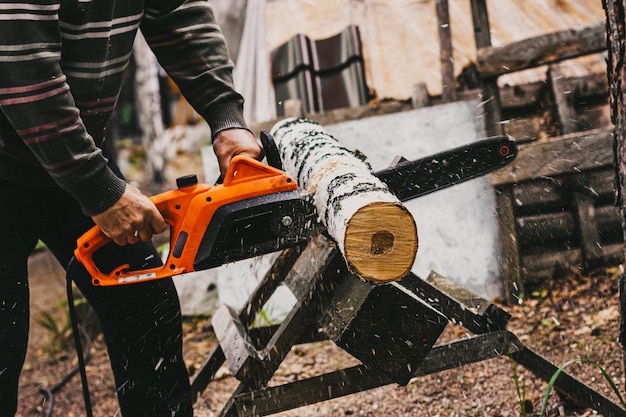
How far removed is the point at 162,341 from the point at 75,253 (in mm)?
440

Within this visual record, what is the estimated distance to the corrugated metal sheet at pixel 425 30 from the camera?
15.3 feet

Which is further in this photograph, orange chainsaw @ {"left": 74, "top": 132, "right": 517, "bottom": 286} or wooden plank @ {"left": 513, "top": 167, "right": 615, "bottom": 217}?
wooden plank @ {"left": 513, "top": 167, "right": 615, "bottom": 217}

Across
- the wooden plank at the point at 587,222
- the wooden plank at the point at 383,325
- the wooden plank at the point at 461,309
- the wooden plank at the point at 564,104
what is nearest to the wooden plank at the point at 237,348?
the wooden plank at the point at 383,325

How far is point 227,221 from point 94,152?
1.36 feet

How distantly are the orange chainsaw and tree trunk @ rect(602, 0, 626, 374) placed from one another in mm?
705

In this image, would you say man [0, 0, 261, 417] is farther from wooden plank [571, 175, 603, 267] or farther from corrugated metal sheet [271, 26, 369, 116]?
corrugated metal sheet [271, 26, 369, 116]

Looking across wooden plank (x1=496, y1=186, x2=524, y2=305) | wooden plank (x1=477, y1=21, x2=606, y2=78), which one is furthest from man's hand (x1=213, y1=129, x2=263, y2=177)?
wooden plank (x1=496, y1=186, x2=524, y2=305)

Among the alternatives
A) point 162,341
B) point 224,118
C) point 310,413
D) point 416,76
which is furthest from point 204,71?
point 416,76

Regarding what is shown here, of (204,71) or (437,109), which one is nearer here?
(204,71)

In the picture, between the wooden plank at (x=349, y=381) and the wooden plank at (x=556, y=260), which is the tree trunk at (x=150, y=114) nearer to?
the wooden plank at (x=556, y=260)

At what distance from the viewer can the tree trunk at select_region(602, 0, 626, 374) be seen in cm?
186

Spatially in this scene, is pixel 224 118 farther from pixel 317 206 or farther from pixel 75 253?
pixel 75 253

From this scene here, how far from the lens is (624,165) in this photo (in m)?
1.92

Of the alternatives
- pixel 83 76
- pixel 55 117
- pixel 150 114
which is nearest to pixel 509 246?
pixel 83 76
